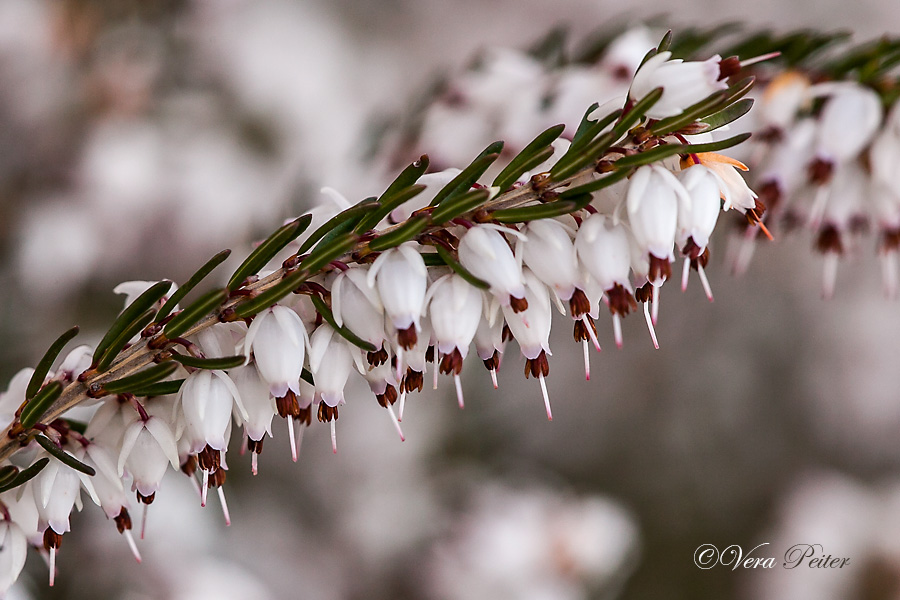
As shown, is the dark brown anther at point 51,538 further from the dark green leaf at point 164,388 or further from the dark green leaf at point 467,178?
the dark green leaf at point 467,178

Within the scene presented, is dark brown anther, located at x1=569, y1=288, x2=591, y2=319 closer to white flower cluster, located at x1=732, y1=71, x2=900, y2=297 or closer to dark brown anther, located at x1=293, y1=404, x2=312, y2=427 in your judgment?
dark brown anther, located at x1=293, y1=404, x2=312, y2=427

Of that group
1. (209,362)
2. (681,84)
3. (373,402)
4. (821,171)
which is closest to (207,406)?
(209,362)

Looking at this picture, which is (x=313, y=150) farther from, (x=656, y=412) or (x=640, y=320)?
(x=656, y=412)

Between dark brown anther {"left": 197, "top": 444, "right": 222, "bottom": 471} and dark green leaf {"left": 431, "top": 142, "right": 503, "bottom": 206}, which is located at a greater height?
dark green leaf {"left": 431, "top": 142, "right": 503, "bottom": 206}

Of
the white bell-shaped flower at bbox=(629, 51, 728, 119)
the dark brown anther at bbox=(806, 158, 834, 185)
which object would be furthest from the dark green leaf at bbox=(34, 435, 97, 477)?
the dark brown anther at bbox=(806, 158, 834, 185)

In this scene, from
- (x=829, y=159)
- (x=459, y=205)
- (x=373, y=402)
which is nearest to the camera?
(x=459, y=205)

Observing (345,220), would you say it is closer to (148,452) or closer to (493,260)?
(493,260)
